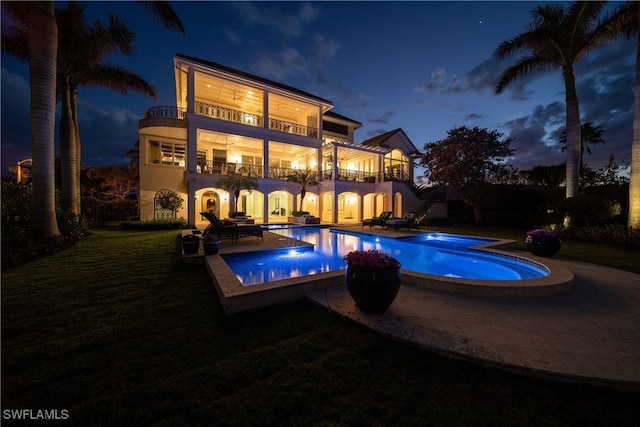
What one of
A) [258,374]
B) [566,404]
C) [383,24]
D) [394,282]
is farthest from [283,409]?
[383,24]

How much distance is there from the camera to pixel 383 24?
12133 mm

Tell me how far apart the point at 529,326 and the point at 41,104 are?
13.7m

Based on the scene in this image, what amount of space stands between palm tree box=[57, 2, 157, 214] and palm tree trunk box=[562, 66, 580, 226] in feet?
75.6

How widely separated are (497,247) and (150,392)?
11305 mm

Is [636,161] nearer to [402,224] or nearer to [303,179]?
[402,224]

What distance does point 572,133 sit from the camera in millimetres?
13180

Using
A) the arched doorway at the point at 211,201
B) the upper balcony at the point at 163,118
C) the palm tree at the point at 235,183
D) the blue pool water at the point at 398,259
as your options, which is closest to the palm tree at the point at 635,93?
the blue pool water at the point at 398,259

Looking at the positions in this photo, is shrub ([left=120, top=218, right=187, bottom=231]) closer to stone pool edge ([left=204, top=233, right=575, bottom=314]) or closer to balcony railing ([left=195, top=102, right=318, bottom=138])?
balcony railing ([left=195, top=102, right=318, bottom=138])

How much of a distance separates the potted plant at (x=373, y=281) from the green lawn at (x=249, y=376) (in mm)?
415

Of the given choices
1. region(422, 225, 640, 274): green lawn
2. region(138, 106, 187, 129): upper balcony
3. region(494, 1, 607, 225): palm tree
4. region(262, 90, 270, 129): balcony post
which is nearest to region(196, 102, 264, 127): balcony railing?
region(262, 90, 270, 129): balcony post

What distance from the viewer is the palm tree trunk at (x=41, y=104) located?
7.80 metres

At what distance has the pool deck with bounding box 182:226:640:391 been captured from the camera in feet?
8.32

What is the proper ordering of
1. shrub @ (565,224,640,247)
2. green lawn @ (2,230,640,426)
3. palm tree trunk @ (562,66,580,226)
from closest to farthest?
1. green lawn @ (2,230,640,426)
2. shrub @ (565,224,640,247)
3. palm tree trunk @ (562,66,580,226)

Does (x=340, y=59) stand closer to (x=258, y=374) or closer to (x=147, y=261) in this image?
(x=147, y=261)
